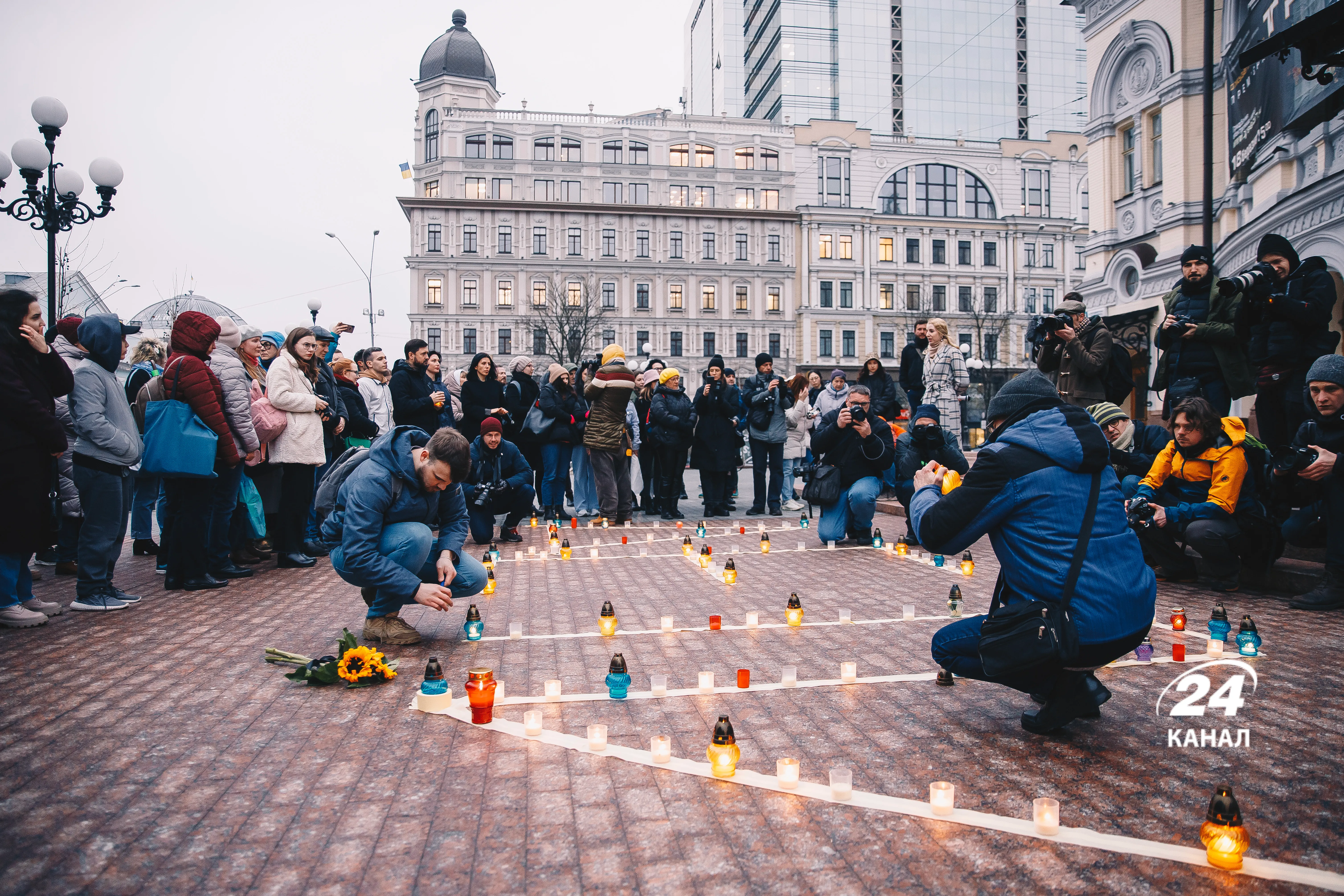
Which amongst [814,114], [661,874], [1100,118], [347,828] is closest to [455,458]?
[347,828]

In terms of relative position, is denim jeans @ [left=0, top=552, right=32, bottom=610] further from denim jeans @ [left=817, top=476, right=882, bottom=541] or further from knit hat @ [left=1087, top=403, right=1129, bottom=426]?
knit hat @ [left=1087, top=403, right=1129, bottom=426]

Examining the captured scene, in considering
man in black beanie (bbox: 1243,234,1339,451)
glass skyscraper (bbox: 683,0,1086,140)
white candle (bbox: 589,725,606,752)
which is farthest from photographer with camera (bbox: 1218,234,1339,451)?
glass skyscraper (bbox: 683,0,1086,140)

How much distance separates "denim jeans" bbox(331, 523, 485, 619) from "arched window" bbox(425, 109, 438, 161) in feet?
208

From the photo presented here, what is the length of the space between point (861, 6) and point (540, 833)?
85.3 meters

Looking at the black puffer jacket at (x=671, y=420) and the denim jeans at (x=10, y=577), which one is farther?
the black puffer jacket at (x=671, y=420)

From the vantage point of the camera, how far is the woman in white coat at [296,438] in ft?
29.8

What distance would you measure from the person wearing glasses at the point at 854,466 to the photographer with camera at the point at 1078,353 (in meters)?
2.05

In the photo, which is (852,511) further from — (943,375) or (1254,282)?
(1254,282)

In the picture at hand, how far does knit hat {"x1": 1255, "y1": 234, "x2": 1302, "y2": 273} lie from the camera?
8.50 m

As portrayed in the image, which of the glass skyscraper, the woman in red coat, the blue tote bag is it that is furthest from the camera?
the glass skyscraper

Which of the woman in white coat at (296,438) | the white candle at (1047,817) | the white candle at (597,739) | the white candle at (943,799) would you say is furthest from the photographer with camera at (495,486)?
the white candle at (1047,817)

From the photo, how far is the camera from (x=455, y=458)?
5.54 meters

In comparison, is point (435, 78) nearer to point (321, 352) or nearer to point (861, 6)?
point (861, 6)

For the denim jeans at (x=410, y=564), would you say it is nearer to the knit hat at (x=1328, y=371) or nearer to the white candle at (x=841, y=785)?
the white candle at (x=841, y=785)
